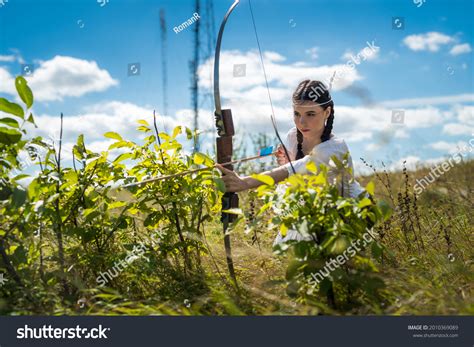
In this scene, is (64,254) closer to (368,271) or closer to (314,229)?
(314,229)

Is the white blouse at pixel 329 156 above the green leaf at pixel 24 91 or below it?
below

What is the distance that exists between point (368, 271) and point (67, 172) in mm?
1754

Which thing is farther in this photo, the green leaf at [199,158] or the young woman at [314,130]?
the young woman at [314,130]

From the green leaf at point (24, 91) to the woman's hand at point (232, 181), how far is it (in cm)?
108

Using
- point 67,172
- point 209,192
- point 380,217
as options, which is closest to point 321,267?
point 380,217

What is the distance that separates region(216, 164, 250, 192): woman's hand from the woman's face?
67cm

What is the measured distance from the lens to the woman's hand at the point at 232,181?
2.96 meters

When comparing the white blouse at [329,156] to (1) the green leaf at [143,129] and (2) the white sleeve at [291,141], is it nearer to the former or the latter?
(2) the white sleeve at [291,141]

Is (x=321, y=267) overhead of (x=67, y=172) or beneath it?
beneath

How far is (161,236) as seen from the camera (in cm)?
316

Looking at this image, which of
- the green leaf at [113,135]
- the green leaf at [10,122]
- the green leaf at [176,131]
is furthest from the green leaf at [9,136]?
the green leaf at [176,131]

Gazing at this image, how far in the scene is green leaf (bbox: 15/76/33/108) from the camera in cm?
260

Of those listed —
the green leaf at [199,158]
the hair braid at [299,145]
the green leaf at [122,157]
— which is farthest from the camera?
the hair braid at [299,145]

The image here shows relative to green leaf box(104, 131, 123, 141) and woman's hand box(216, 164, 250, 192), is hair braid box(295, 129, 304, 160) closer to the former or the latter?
woman's hand box(216, 164, 250, 192)
